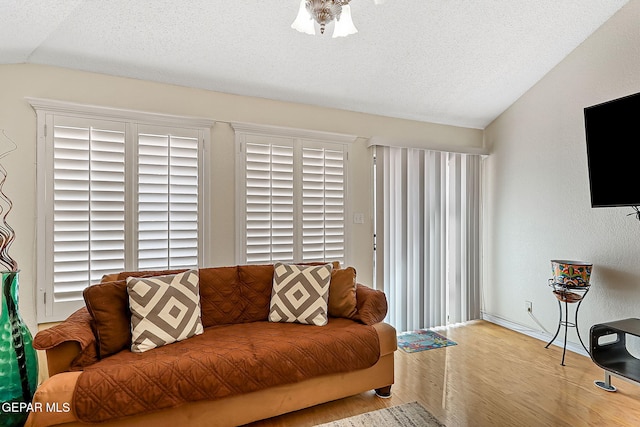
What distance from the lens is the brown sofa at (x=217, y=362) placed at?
162 cm

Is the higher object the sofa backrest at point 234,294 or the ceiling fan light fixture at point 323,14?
the ceiling fan light fixture at point 323,14

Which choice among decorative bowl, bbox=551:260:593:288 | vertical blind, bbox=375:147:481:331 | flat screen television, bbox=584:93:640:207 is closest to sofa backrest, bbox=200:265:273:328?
vertical blind, bbox=375:147:481:331

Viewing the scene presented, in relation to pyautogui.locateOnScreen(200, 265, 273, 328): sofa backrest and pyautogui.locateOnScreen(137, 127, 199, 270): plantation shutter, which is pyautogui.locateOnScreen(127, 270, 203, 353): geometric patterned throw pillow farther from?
pyautogui.locateOnScreen(137, 127, 199, 270): plantation shutter

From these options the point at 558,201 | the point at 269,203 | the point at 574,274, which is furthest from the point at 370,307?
the point at 558,201

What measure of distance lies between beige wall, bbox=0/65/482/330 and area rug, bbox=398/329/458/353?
27.4 inches

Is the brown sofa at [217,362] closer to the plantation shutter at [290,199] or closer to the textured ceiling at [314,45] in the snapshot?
the plantation shutter at [290,199]

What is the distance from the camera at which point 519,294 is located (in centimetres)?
365

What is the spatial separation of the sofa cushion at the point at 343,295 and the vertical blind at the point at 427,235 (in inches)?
37.1

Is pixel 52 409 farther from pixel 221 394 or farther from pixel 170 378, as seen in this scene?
pixel 221 394

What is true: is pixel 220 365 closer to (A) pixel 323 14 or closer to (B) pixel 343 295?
(B) pixel 343 295

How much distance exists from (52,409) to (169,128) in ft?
6.80

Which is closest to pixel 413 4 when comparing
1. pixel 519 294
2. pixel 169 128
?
pixel 169 128

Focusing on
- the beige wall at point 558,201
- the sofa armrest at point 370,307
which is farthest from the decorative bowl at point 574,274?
the sofa armrest at point 370,307

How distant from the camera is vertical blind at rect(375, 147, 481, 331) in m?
3.50
